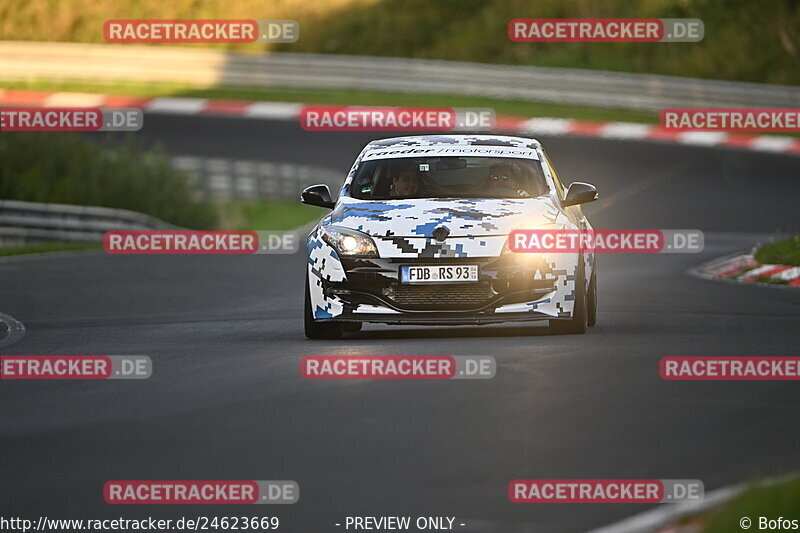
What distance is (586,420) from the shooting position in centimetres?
845

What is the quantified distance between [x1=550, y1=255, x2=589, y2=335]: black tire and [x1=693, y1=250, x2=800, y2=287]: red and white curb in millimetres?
5282

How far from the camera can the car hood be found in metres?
11.5

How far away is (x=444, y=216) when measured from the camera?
11617 millimetres

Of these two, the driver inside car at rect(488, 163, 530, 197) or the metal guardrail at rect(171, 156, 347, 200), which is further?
the metal guardrail at rect(171, 156, 347, 200)

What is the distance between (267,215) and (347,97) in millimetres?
9470

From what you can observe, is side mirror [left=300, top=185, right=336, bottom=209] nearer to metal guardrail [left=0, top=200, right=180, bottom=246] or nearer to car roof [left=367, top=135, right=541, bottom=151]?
car roof [left=367, top=135, right=541, bottom=151]

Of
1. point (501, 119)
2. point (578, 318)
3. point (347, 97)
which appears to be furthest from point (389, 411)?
point (347, 97)

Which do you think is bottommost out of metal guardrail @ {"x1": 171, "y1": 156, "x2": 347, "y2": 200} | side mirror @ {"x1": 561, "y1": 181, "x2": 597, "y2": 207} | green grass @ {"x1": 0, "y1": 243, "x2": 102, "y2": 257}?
side mirror @ {"x1": 561, "y1": 181, "x2": 597, "y2": 207}

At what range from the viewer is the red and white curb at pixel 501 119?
108 ft

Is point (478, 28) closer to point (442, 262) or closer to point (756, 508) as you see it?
point (442, 262)

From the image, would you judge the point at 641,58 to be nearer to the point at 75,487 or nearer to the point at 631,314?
the point at 631,314

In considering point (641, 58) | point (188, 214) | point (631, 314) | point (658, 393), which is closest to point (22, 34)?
point (641, 58)

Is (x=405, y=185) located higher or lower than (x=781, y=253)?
lower

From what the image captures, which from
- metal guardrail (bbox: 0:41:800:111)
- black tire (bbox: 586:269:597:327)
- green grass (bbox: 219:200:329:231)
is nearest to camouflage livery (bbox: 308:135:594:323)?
black tire (bbox: 586:269:597:327)
